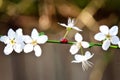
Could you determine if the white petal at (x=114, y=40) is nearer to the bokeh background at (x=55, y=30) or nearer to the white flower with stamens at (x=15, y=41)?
the white flower with stamens at (x=15, y=41)

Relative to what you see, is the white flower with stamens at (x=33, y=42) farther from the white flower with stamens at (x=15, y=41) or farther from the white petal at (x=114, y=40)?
the white petal at (x=114, y=40)

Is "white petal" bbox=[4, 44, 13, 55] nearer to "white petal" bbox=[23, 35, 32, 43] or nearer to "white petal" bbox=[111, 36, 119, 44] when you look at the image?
"white petal" bbox=[23, 35, 32, 43]

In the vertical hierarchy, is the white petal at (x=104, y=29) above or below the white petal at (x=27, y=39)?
above

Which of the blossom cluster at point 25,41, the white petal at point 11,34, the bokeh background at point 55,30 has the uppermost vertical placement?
the bokeh background at point 55,30

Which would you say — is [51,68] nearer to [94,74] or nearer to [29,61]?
[29,61]

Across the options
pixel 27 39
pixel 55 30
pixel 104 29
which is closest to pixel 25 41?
pixel 27 39

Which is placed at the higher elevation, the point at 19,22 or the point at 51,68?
the point at 19,22

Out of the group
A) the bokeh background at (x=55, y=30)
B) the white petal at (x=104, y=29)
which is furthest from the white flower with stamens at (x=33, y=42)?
the bokeh background at (x=55, y=30)

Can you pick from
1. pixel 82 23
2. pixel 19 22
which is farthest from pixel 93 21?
pixel 19 22

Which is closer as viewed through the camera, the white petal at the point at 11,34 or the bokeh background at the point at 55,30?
the white petal at the point at 11,34

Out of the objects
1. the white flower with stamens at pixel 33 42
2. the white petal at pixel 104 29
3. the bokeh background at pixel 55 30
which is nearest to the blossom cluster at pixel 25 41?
the white flower with stamens at pixel 33 42
